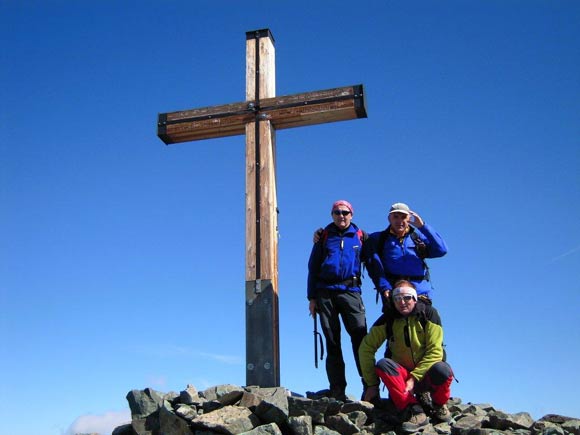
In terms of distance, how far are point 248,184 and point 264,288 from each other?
1.57 metres

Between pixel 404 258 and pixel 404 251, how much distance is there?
0.30ft

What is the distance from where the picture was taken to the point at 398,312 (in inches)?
304

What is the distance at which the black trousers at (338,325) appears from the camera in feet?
27.1

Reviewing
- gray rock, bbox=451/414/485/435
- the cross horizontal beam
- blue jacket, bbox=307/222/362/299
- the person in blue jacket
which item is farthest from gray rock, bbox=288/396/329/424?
the cross horizontal beam

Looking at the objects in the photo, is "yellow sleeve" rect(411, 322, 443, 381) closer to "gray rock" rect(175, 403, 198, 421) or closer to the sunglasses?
the sunglasses

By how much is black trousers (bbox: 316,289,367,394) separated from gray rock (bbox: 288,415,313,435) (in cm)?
123

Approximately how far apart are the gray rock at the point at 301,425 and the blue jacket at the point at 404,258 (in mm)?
1918

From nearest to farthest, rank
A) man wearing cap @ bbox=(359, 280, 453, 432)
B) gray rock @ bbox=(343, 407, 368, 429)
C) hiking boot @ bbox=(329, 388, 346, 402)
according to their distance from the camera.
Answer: gray rock @ bbox=(343, 407, 368, 429) → man wearing cap @ bbox=(359, 280, 453, 432) → hiking boot @ bbox=(329, 388, 346, 402)

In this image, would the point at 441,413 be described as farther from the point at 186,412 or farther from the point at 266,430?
the point at 186,412

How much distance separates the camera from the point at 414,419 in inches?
285

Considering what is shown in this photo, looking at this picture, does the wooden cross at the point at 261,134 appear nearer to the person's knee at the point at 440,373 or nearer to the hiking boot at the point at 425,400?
the hiking boot at the point at 425,400

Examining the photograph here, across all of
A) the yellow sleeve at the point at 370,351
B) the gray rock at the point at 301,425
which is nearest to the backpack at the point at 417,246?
the yellow sleeve at the point at 370,351

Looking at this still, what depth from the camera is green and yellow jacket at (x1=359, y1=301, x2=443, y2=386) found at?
7523 mm

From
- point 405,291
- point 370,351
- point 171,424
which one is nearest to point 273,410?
point 171,424
